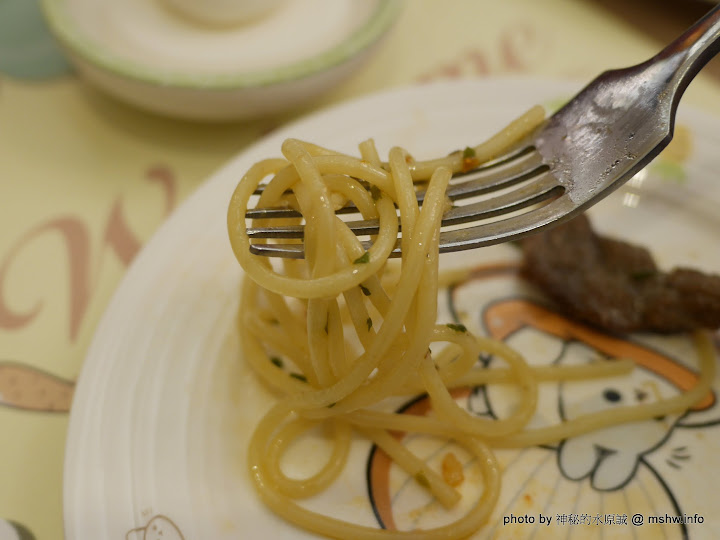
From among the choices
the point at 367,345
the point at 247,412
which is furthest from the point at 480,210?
the point at 247,412

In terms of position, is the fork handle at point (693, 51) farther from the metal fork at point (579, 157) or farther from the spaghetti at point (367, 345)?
the spaghetti at point (367, 345)

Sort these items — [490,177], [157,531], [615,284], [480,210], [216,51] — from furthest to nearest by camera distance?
[216,51], [615,284], [490,177], [480,210], [157,531]

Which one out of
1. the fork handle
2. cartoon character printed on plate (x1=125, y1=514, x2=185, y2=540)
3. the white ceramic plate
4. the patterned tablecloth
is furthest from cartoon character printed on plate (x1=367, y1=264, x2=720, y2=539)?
the patterned tablecloth

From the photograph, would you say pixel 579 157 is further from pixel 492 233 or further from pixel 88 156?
pixel 88 156

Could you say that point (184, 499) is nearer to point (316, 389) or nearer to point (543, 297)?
point (316, 389)

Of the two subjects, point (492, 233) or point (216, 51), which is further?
point (216, 51)

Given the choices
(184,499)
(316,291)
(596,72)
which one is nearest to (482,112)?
(596,72)

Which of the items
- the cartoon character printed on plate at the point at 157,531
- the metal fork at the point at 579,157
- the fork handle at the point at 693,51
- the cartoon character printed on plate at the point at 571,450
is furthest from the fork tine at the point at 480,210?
the cartoon character printed on plate at the point at 157,531

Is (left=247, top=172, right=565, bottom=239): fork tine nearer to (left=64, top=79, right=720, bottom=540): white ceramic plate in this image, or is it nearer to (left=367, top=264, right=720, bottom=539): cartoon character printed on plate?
(left=64, top=79, right=720, bottom=540): white ceramic plate
